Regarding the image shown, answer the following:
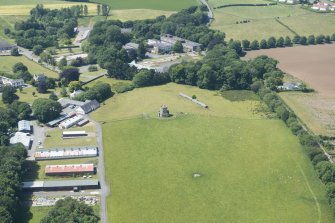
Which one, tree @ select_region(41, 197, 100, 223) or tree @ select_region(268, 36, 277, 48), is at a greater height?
tree @ select_region(268, 36, 277, 48)

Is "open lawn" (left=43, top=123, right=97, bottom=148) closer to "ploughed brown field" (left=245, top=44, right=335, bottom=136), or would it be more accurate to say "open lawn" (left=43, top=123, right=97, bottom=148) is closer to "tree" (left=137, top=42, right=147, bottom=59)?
"ploughed brown field" (left=245, top=44, right=335, bottom=136)

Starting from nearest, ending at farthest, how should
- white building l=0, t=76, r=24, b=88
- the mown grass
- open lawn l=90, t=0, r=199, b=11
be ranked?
the mown grass < white building l=0, t=76, r=24, b=88 < open lawn l=90, t=0, r=199, b=11

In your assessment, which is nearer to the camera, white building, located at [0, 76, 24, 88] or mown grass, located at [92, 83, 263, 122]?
mown grass, located at [92, 83, 263, 122]

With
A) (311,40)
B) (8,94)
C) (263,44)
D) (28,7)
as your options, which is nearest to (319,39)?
(311,40)

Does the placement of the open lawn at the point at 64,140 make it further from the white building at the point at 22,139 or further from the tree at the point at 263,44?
the tree at the point at 263,44

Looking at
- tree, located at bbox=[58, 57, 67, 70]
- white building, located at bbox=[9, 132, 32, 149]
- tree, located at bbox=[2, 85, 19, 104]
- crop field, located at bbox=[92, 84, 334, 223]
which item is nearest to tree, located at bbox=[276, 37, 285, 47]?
crop field, located at bbox=[92, 84, 334, 223]

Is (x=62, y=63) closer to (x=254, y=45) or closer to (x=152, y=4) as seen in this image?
(x=254, y=45)

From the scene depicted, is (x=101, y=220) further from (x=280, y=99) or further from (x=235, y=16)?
(x=235, y=16)
